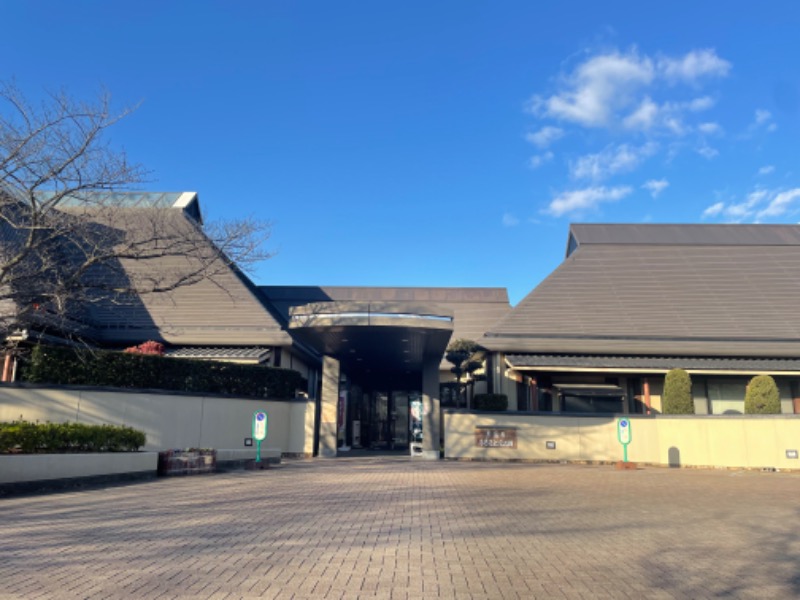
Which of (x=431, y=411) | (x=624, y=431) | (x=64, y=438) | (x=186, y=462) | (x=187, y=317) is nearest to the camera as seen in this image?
(x=64, y=438)

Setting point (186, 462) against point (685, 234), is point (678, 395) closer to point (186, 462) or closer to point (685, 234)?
point (685, 234)

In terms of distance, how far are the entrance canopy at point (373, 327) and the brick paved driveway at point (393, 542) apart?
5050 mm

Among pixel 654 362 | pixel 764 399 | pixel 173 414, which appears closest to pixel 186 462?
pixel 173 414

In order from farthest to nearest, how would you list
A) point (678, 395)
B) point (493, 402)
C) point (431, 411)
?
1. point (431, 411)
2. point (493, 402)
3. point (678, 395)

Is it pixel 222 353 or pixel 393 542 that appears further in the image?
pixel 222 353

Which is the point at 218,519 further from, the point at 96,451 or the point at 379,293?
the point at 379,293

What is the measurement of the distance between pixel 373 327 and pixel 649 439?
1164 cm

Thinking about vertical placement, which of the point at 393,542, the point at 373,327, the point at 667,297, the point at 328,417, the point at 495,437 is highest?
the point at 667,297

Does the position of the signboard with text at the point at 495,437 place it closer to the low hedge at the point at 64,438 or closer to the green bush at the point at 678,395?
the green bush at the point at 678,395

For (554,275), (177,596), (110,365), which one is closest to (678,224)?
(554,275)

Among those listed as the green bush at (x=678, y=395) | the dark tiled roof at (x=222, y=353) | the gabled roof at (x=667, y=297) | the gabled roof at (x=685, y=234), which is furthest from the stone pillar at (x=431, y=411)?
the gabled roof at (x=685, y=234)

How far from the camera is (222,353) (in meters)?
23.9

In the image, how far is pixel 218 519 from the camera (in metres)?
8.34

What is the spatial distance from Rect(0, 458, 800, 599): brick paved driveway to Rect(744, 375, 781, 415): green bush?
366 inches
